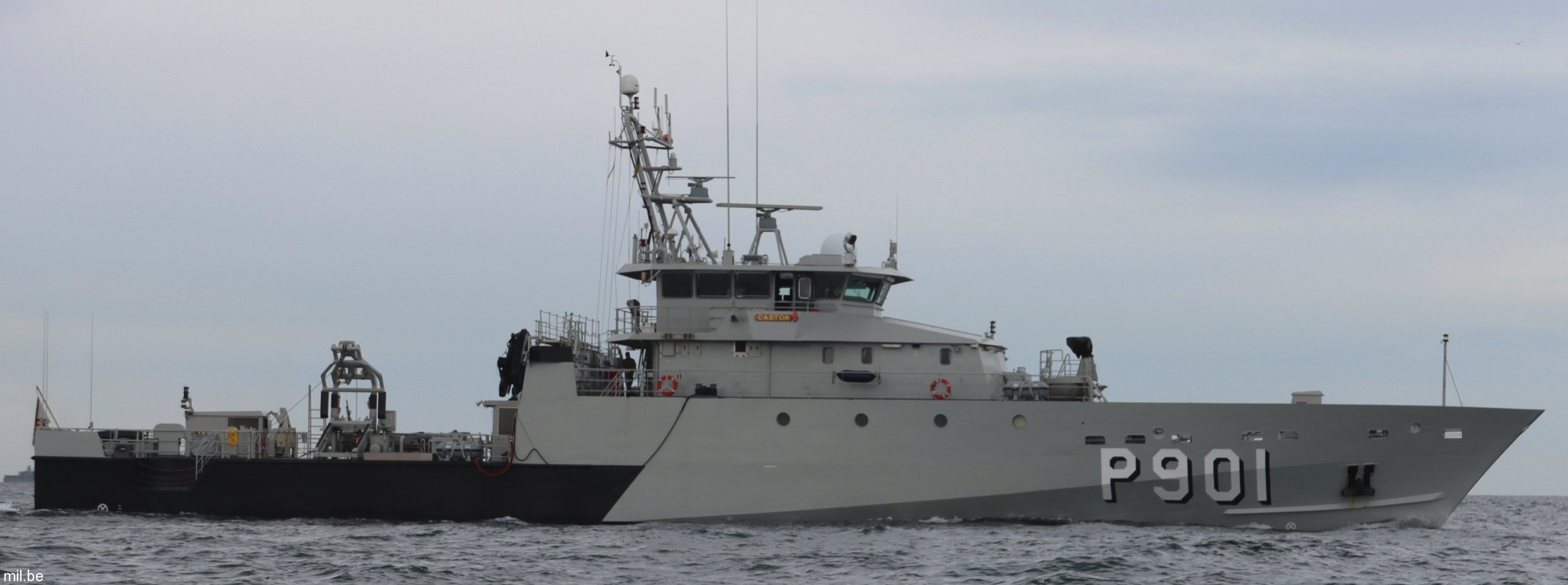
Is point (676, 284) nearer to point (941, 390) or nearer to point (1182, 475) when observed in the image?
point (941, 390)

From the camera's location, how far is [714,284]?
75.8 feet

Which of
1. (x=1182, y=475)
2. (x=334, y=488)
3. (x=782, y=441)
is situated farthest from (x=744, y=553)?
(x=334, y=488)

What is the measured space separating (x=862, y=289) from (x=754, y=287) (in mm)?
1687

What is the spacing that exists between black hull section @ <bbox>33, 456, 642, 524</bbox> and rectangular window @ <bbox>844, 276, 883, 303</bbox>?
425 centimetres

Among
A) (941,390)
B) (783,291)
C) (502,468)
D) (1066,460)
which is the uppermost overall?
(783,291)

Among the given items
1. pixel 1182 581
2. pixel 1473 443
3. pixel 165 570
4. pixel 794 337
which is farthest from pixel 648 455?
pixel 1473 443

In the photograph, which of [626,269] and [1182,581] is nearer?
[1182,581]

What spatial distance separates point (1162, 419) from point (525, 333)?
30.7 feet

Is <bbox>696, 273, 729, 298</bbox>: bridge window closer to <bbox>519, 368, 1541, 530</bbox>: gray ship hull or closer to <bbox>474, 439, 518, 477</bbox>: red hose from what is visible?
<bbox>519, 368, 1541, 530</bbox>: gray ship hull

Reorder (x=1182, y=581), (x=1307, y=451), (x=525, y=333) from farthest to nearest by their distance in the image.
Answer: (x=525, y=333) < (x=1307, y=451) < (x=1182, y=581)

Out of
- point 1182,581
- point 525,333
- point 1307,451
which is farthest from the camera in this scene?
point 525,333

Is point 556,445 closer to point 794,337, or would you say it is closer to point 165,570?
point 794,337

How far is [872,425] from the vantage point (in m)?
21.8

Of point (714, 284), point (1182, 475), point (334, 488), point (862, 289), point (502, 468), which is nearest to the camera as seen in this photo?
point (1182, 475)
